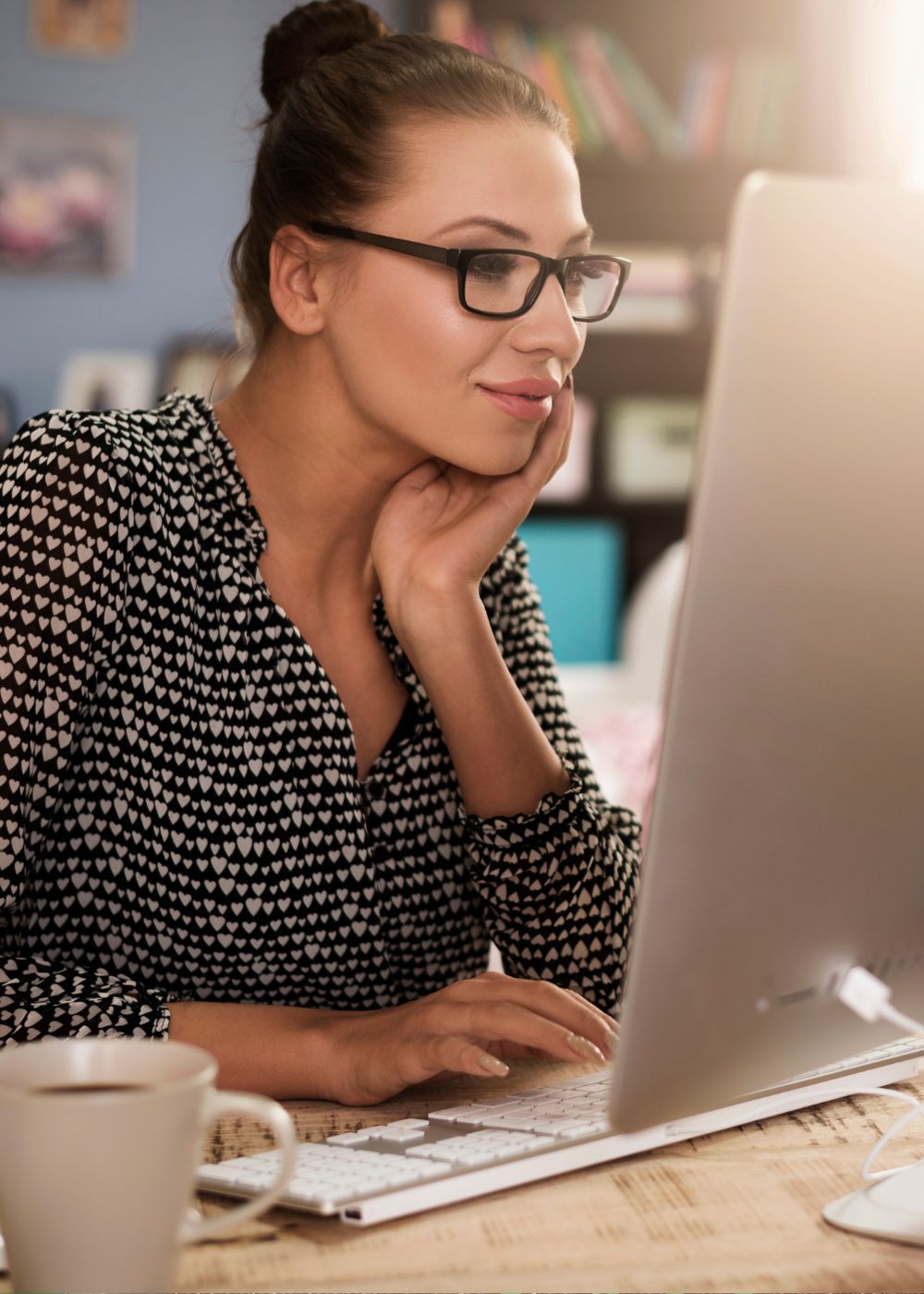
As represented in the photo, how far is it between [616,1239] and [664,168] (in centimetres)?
370

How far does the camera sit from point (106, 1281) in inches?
21.2

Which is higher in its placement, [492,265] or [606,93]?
[606,93]

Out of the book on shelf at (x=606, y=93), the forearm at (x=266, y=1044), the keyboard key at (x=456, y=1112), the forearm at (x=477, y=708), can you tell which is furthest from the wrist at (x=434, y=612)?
the book on shelf at (x=606, y=93)

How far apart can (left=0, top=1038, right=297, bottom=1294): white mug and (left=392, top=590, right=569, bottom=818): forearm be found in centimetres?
64

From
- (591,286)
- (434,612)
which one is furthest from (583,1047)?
(591,286)

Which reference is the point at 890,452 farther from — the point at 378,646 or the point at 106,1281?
the point at 378,646

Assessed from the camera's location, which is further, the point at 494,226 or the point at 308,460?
the point at 308,460

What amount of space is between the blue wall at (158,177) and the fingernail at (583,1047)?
2934 mm

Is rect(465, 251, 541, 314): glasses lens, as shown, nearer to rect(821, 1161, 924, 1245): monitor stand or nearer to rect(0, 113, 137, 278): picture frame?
rect(821, 1161, 924, 1245): monitor stand

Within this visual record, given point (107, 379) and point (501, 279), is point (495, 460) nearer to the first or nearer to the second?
point (501, 279)

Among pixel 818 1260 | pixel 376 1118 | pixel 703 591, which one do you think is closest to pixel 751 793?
→ pixel 703 591

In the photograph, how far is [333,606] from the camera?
4.28ft

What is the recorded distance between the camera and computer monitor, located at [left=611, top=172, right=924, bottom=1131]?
1.77 feet

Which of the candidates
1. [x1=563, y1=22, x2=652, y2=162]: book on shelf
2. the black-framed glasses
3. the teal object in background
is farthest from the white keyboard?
[x1=563, y1=22, x2=652, y2=162]: book on shelf
